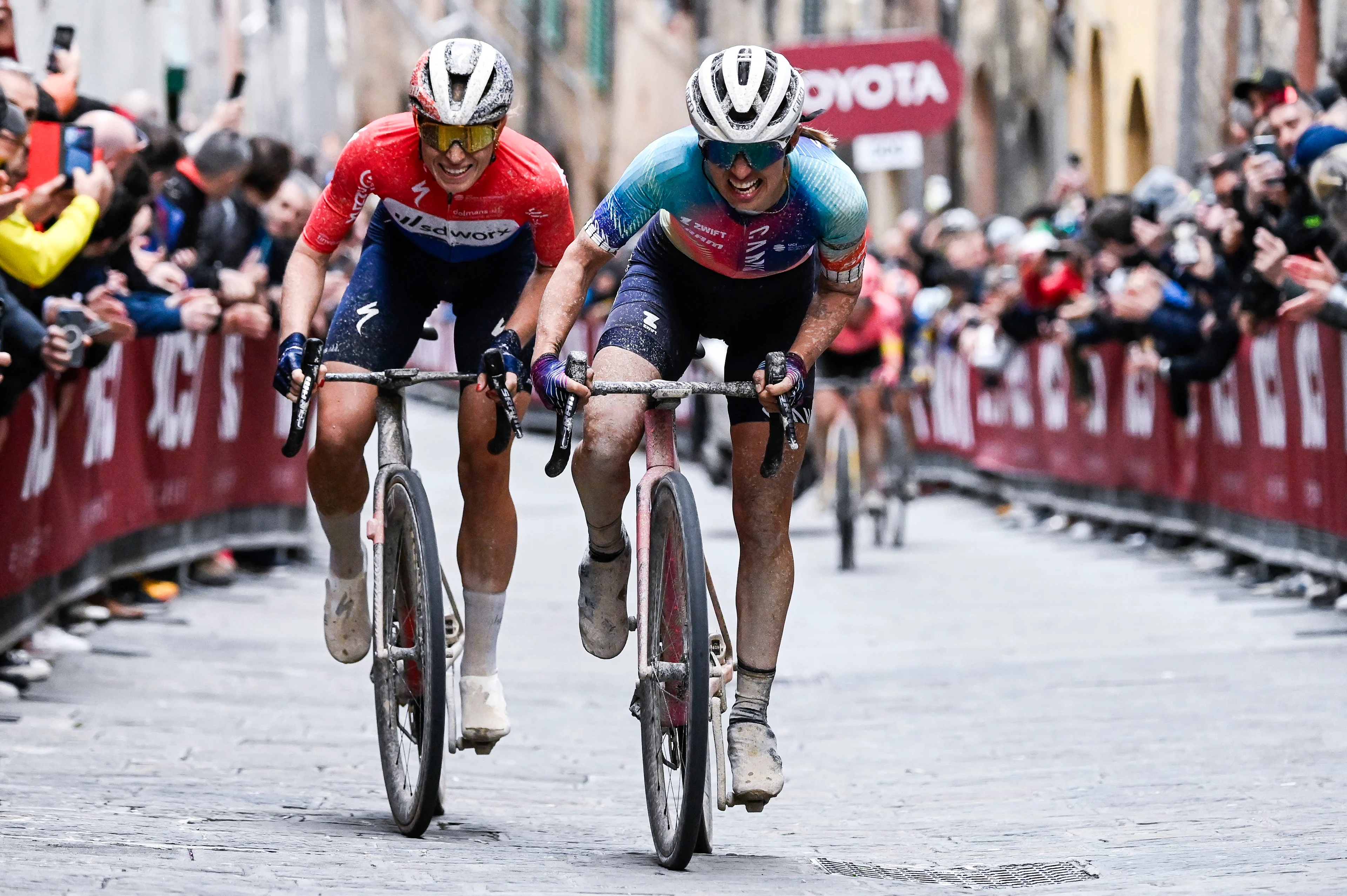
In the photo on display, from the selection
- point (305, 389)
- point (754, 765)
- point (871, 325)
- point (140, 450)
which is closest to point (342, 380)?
point (305, 389)

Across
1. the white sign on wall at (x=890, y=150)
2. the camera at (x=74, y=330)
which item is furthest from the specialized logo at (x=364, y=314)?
the white sign on wall at (x=890, y=150)

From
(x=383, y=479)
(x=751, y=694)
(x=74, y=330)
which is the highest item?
(x=74, y=330)

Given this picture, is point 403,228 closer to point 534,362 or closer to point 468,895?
point 534,362

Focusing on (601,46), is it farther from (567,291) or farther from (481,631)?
(567,291)

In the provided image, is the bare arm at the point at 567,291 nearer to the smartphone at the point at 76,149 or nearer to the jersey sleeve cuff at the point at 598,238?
the jersey sleeve cuff at the point at 598,238

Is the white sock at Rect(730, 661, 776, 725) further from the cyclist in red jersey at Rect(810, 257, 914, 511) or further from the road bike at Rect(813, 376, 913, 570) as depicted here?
the cyclist in red jersey at Rect(810, 257, 914, 511)

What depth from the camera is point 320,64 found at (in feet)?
178

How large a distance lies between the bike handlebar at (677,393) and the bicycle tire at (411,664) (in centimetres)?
53

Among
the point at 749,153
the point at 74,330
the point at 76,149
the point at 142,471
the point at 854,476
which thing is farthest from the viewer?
the point at 854,476

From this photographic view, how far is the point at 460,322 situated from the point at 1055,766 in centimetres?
253

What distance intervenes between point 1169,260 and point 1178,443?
1226 millimetres

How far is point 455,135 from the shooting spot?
22.2ft

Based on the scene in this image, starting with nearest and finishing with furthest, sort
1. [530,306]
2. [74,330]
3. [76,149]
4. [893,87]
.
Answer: [530,306]
[74,330]
[76,149]
[893,87]

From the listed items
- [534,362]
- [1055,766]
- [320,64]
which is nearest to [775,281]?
[534,362]
